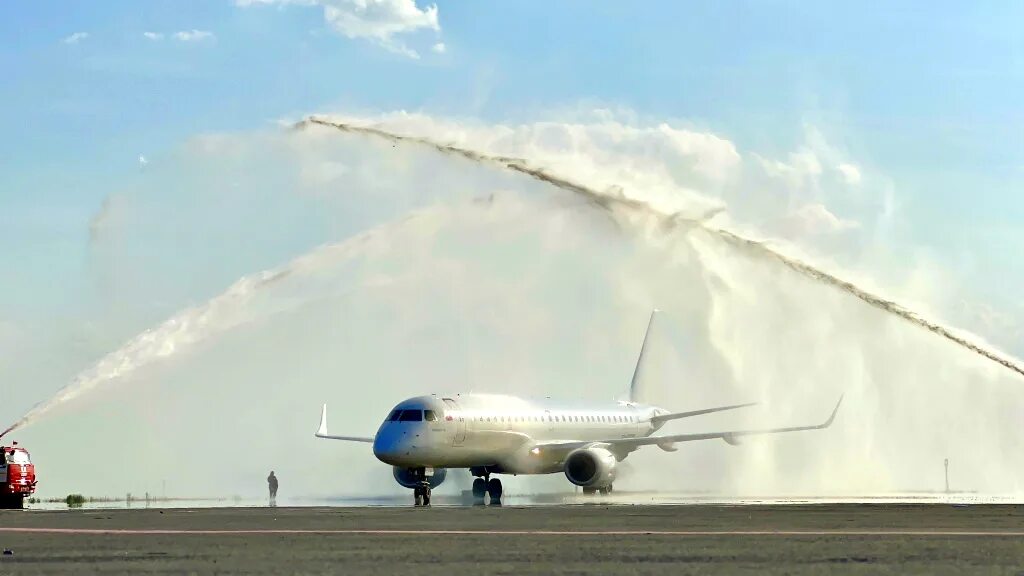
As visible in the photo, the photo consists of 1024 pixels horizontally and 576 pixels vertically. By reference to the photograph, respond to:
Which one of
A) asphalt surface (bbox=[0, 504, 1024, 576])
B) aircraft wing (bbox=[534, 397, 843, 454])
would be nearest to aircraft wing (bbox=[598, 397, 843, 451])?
aircraft wing (bbox=[534, 397, 843, 454])

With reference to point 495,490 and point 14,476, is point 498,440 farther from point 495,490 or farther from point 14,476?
point 14,476

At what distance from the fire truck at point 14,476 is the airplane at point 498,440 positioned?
44.1ft

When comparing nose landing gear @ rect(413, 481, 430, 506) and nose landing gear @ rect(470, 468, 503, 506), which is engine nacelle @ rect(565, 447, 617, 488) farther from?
nose landing gear @ rect(413, 481, 430, 506)

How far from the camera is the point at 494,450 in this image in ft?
206

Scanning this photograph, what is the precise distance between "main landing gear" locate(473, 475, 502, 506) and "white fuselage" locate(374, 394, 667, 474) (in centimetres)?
79

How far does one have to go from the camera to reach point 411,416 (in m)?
58.7

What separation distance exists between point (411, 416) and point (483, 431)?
4135 mm

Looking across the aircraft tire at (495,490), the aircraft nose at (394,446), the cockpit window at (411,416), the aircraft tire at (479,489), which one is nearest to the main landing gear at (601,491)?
the aircraft tire at (495,490)

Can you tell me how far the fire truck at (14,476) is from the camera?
5119cm

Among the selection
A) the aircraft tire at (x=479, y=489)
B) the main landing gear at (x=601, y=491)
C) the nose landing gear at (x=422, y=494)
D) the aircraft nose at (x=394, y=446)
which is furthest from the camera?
the aircraft tire at (x=479, y=489)

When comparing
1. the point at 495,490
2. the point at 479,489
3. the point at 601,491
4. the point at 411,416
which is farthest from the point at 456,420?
the point at 601,491

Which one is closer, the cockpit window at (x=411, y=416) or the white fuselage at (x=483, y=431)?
the white fuselage at (x=483, y=431)

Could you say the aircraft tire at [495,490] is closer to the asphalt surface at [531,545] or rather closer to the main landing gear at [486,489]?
the main landing gear at [486,489]

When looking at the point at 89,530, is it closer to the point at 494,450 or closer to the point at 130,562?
the point at 130,562
